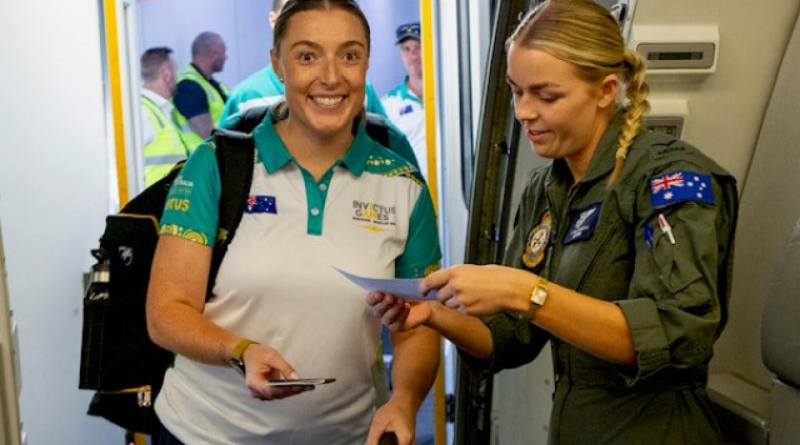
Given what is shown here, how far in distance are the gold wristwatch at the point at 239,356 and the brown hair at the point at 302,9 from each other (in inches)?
25.6

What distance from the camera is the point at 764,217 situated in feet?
7.38

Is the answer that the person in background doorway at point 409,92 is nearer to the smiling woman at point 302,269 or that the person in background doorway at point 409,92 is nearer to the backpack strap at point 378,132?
the backpack strap at point 378,132

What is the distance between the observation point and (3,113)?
285 cm

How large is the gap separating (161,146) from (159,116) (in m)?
0.23

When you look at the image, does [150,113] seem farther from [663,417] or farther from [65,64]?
[663,417]

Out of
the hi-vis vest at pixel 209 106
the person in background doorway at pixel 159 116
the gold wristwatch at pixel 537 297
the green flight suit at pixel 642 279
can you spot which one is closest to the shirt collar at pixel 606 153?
the green flight suit at pixel 642 279

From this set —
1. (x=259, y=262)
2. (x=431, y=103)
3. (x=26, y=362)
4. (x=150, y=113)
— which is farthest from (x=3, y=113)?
(x=150, y=113)

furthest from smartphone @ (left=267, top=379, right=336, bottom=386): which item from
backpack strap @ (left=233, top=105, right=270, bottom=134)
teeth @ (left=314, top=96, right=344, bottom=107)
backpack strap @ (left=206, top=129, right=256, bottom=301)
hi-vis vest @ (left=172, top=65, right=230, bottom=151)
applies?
hi-vis vest @ (left=172, top=65, right=230, bottom=151)

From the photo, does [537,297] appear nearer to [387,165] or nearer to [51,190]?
[387,165]

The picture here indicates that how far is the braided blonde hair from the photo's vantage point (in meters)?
1.68

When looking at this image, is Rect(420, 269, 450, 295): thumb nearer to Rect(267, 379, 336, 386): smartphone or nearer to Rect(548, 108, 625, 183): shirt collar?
Rect(267, 379, 336, 386): smartphone

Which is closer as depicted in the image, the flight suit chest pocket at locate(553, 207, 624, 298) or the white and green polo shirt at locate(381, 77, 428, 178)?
the flight suit chest pocket at locate(553, 207, 624, 298)

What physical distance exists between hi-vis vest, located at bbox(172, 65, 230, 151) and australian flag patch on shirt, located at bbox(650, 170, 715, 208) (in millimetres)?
4103

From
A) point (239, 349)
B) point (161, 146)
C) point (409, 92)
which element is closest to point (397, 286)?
point (239, 349)
